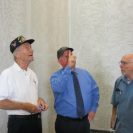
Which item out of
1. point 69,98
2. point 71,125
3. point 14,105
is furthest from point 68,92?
point 14,105

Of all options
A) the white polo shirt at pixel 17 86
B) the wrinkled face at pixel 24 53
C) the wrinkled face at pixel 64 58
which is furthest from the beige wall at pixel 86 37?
the white polo shirt at pixel 17 86

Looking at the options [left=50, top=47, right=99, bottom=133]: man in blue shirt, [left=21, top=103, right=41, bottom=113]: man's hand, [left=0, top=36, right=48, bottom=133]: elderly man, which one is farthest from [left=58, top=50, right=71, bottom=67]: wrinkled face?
[left=21, top=103, right=41, bottom=113]: man's hand

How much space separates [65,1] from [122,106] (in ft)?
6.51

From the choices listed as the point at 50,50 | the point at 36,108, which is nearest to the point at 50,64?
the point at 50,50

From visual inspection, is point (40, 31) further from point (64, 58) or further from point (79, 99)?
point (79, 99)

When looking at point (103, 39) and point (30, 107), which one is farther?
point (103, 39)

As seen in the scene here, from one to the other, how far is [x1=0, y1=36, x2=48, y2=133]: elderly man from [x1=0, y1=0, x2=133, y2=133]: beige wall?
2.47ft

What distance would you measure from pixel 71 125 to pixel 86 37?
1.49m

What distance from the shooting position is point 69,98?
285 cm

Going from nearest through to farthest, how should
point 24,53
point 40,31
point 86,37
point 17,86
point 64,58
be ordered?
point 17,86 < point 24,53 < point 64,58 < point 40,31 < point 86,37

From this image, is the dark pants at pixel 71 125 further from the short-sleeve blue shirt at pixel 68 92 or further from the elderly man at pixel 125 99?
the elderly man at pixel 125 99

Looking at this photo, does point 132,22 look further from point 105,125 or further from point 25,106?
point 25,106

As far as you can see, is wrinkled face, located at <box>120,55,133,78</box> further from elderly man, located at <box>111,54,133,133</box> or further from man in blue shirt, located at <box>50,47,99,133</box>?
man in blue shirt, located at <box>50,47,99,133</box>

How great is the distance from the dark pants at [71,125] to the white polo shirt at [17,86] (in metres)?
0.46
